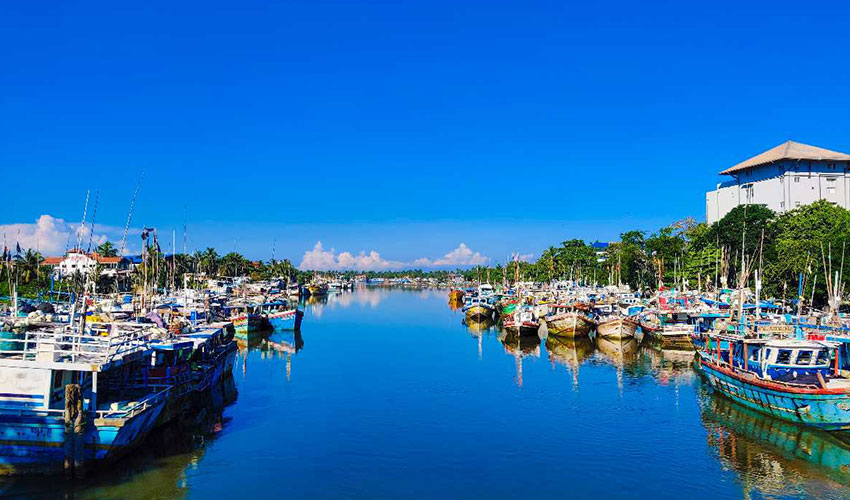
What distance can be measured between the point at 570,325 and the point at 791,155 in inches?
2250

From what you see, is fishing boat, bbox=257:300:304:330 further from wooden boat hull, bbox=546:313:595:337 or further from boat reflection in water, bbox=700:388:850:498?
boat reflection in water, bbox=700:388:850:498

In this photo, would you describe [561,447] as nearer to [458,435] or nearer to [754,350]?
[458,435]

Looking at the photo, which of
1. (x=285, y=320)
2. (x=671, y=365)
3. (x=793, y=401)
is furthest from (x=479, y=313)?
(x=793, y=401)

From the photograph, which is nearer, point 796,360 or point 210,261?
point 796,360

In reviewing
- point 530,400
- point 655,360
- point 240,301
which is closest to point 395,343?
point 240,301

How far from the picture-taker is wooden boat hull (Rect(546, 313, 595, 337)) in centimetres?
6028

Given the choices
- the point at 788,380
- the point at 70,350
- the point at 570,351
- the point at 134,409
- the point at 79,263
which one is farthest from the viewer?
the point at 79,263

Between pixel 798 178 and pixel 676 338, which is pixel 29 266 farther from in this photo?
pixel 798 178

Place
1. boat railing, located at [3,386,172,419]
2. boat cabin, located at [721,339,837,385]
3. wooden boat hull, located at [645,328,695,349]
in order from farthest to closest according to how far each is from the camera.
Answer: wooden boat hull, located at [645,328,695,349] < boat cabin, located at [721,339,837,385] < boat railing, located at [3,386,172,419]

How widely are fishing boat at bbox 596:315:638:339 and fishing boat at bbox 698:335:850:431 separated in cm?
2394

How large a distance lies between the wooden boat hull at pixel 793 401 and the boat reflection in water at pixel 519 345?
14697mm

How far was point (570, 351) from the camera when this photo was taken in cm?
5425

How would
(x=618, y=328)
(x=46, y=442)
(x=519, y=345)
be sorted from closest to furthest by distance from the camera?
(x=46, y=442) → (x=618, y=328) → (x=519, y=345)

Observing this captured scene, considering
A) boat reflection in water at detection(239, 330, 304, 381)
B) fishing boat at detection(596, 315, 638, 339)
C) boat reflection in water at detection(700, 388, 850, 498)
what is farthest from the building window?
boat reflection in water at detection(700, 388, 850, 498)
